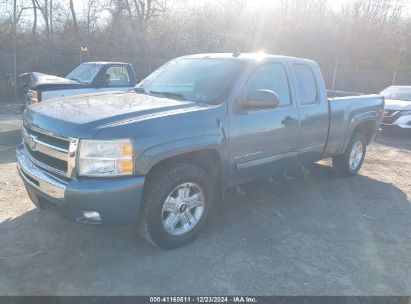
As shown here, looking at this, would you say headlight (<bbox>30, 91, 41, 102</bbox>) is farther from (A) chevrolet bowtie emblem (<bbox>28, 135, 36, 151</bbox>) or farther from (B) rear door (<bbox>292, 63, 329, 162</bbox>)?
(B) rear door (<bbox>292, 63, 329, 162</bbox>)

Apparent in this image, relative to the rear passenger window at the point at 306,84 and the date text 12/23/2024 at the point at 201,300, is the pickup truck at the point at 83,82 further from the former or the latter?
the date text 12/23/2024 at the point at 201,300

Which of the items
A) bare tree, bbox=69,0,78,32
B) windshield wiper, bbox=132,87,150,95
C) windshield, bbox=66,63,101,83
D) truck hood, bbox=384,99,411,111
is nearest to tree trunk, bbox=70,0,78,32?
bare tree, bbox=69,0,78,32

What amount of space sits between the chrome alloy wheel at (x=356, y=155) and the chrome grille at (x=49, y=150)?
488cm

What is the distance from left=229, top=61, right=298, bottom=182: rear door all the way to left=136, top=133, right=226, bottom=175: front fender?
9.3 inches

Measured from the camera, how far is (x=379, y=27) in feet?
80.1

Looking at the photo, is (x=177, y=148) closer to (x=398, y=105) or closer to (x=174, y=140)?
(x=174, y=140)

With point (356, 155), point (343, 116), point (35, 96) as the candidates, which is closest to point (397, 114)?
point (356, 155)

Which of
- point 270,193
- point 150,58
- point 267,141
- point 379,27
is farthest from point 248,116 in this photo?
point 379,27

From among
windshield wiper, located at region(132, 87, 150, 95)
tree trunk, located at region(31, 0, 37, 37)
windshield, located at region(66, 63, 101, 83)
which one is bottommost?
windshield, located at region(66, 63, 101, 83)

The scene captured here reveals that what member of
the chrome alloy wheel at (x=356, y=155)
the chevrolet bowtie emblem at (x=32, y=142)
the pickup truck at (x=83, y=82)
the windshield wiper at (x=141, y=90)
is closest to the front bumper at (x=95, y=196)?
the chevrolet bowtie emblem at (x=32, y=142)

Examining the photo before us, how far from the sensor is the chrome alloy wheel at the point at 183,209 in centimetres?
391

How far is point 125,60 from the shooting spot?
58.9 ft

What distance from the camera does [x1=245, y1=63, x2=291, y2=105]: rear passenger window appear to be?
14.9 feet

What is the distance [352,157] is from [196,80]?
3563 mm
